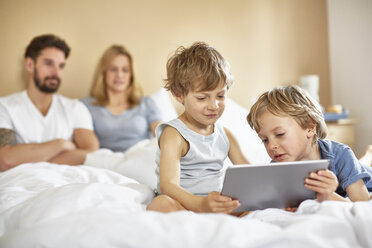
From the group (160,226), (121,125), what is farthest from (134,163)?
(160,226)

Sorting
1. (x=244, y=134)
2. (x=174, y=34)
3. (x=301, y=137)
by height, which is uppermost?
(x=174, y=34)

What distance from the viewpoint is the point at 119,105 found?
9.50ft

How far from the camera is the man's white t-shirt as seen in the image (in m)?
2.46

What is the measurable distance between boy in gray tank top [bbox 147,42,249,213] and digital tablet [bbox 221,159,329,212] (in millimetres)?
207

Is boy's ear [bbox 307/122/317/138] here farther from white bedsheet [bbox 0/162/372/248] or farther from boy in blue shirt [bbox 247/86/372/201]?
white bedsheet [bbox 0/162/372/248]

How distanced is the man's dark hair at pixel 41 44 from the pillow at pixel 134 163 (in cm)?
96

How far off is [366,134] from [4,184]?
9.74 ft

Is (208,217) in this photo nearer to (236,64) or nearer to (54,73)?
(54,73)

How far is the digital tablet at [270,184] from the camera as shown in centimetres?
106

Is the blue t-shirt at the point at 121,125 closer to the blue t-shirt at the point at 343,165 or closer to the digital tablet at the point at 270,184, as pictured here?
the blue t-shirt at the point at 343,165

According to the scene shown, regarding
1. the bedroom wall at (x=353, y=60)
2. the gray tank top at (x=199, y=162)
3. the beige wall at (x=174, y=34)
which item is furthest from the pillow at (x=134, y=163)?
the bedroom wall at (x=353, y=60)

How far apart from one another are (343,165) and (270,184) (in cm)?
42

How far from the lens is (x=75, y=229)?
0.85 m

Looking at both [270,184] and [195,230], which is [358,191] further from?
[195,230]
